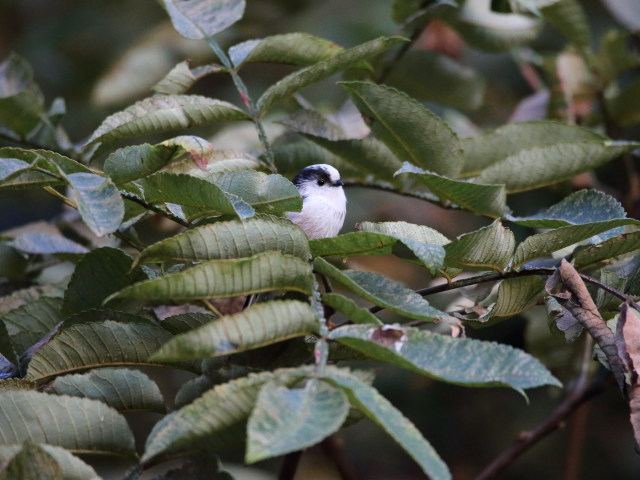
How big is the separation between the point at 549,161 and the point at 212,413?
1.01 metres

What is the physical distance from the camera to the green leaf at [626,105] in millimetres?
2332

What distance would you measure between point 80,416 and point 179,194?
33 centimetres

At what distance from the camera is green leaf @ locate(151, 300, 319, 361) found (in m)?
0.94

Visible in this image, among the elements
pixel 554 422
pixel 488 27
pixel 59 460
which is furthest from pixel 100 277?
pixel 488 27

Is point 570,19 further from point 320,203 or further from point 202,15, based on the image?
point 202,15

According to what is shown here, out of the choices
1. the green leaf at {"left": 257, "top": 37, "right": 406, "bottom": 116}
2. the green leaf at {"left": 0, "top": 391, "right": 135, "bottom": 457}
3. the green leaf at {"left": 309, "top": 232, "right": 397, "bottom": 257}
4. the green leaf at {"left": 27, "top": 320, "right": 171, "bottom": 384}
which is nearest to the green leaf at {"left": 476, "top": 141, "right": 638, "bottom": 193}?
the green leaf at {"left": 257, "top": 37, "right": 406, "bottom": 116}

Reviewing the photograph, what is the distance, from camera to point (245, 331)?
977 millimetres

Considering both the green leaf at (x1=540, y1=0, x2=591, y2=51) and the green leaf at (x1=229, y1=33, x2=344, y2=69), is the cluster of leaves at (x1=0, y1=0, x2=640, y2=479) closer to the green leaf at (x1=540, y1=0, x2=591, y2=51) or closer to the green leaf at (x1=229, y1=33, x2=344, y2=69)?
the green leaf at (x1=229, y1=33, x2=344, y2=69)

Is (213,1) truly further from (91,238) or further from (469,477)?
(469,477)

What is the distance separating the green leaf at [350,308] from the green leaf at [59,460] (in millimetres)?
357

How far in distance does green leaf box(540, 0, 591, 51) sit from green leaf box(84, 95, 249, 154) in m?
1.09

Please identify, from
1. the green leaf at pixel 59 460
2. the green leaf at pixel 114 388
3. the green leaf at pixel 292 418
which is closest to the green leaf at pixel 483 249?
the green leaf at pixel 292 418

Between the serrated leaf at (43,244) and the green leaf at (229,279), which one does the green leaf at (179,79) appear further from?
the green leaf at (229,279)

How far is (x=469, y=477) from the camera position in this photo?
10.1ft
